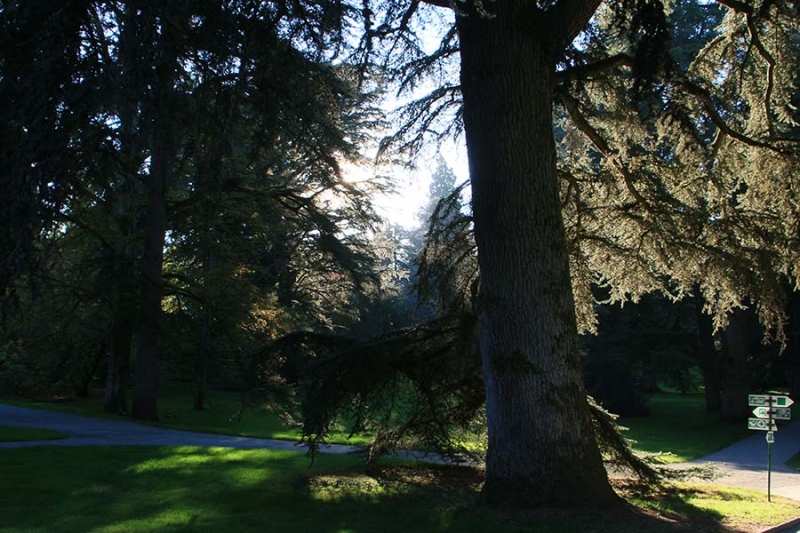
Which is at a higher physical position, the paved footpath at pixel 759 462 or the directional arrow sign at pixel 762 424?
the directional arrow sign at pixel 762 424

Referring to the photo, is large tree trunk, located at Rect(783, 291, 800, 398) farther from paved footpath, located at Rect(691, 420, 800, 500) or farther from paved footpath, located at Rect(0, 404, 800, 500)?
paved footpath, located at Rect(0, 404, 800, 500)

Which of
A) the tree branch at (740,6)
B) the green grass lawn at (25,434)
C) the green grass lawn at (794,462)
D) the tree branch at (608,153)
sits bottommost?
the green grass lawn at (794,462)

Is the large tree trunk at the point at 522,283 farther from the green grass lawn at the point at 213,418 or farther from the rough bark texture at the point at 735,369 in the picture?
the rough bark texture at the point at 735,369

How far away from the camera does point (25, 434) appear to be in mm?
16094

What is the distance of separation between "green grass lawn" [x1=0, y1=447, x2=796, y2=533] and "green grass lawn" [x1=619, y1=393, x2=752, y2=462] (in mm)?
8865

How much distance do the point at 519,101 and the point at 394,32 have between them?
190cm

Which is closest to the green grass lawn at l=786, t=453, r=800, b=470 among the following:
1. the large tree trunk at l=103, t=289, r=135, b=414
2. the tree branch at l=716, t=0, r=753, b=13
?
the tree branch at l=716, t=0, r=753, b=13

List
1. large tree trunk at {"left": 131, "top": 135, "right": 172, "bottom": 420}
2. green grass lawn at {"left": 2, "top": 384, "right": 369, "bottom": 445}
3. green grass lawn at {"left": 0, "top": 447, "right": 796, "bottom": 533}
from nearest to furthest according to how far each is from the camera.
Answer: green grass lawn at {"left": 0, "top": 447, "right": 796, "bottom": 533}
green grass lawn at {"left": 2, "top": 384, "right": 369, "bottom": 445}
large tree trunk at {"left": 131, "top": 135, "right": 172, "bottom": 420}

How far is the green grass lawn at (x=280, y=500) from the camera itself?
27.6 feet

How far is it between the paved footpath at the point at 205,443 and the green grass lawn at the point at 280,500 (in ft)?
3.73

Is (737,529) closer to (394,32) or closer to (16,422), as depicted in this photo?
(394,32)

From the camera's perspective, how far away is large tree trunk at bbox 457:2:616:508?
29.2ft

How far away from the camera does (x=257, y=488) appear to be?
1086cm

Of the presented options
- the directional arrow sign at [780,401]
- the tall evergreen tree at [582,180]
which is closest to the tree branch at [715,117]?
the tall evergreen tree at [582,180]
